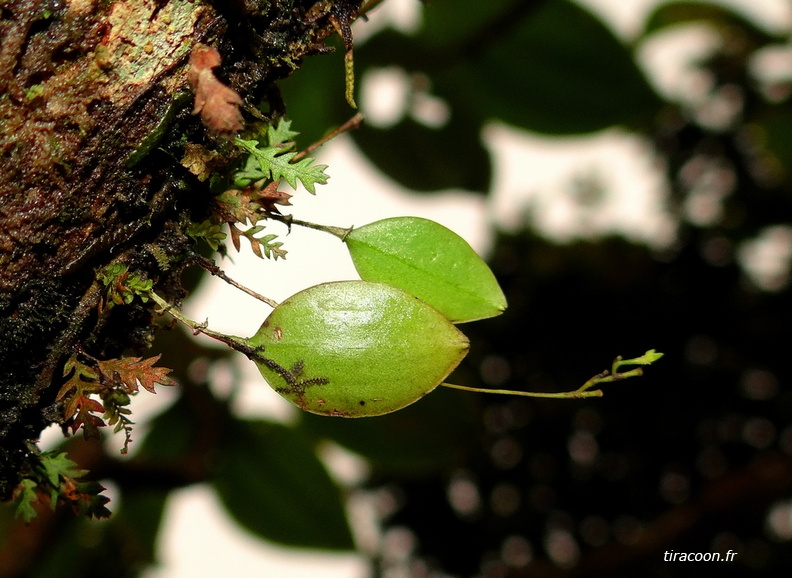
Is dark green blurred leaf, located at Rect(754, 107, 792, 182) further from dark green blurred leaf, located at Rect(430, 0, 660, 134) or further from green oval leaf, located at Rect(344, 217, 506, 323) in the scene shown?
green oval leaf, located at Rect(344, 217, 506, 323)

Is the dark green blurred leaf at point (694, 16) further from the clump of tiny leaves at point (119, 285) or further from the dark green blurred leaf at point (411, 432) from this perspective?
the clump of tiny leaves at point (119, 285)

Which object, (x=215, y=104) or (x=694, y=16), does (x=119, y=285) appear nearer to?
A: (x=215, y=104)

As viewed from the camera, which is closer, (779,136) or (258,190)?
(258,190)

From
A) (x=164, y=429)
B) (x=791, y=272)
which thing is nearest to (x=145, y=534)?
(x=164, y=429)

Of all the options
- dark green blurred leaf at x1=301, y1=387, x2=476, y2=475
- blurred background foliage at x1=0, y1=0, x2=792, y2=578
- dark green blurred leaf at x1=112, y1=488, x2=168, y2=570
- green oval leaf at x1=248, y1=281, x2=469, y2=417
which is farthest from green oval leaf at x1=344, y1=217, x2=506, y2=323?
dark green blurred leaf at x1=112, y1=488, x2=168, y2=570

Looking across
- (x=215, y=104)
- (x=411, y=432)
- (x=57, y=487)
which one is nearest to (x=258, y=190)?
(x=215, y=104)

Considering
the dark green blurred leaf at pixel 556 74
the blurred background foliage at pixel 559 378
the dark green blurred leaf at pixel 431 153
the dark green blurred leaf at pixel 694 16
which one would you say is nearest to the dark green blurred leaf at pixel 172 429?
the blurred background foliage at pixel 559 378
